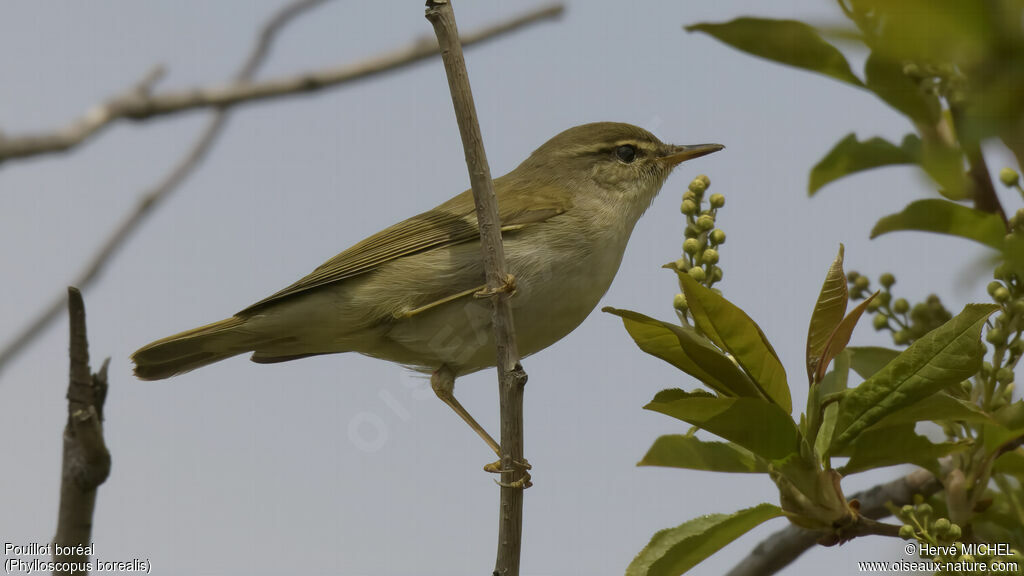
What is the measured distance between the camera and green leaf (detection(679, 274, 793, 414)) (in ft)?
7.72

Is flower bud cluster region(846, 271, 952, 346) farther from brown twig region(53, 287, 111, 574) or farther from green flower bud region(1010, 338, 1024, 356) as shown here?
brown twig region(53, 287, 111, 574)

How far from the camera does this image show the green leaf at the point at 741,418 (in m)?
2.30

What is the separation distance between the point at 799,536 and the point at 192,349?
292 centimetres

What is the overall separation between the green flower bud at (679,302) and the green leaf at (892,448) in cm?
52

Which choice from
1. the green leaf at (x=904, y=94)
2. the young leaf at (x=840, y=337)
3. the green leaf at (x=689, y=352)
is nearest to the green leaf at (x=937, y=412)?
the young leaf at (x=840, y=337)

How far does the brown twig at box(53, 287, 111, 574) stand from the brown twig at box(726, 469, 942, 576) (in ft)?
6.92

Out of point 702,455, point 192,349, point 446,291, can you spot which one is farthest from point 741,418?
point 192,349

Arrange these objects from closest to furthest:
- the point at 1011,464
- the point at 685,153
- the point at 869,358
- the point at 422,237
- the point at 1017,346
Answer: the point at 1017,346
the point at 1011,464
the point at 869,358
the point at 422,237
the point at 685,153

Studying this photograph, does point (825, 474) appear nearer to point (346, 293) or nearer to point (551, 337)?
point (551, 337)

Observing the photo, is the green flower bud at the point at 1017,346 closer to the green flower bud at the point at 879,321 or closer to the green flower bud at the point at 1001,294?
the green flower bud at the point at 1001,294

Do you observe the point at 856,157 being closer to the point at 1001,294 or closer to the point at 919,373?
the point at 1001,294

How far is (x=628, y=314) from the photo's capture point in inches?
92.4

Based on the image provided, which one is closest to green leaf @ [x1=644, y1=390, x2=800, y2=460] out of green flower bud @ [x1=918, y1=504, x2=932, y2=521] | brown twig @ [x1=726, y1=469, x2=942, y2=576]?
green flower bud @ [x1=918, y1=504, x2=932, y2=521]

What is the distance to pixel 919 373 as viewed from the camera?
7.30 feet
